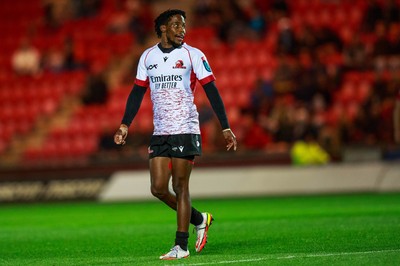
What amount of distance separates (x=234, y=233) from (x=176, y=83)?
3299 millimetres

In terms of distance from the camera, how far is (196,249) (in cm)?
1021

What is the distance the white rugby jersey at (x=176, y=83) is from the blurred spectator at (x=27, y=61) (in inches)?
843

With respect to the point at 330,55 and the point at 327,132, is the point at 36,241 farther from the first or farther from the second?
the point at 330,55

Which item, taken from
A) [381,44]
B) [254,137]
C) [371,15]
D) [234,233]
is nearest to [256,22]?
[371,15]

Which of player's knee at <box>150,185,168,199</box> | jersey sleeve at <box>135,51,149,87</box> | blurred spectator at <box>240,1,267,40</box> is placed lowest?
player's knee at <box>150,185,168,199</box>

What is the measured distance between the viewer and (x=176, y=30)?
32.6ft

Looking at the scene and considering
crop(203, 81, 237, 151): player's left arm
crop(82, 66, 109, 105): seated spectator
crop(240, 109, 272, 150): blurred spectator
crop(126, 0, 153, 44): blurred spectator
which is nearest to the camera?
crop(203, 81, 237, 151): player's left arm

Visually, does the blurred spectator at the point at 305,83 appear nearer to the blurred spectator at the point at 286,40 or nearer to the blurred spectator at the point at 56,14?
the blurred spectator at the point at 286,40

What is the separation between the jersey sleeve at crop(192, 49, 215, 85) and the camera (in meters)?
9.90

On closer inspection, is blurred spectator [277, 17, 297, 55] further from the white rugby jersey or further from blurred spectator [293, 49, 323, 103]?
the white rugby jersey

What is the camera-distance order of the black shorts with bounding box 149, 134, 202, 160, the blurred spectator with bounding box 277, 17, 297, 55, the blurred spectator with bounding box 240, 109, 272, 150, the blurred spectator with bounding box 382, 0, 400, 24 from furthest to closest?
the blurred spectator with bounding box 277, 17, 297, 55 → the blurred spectator with bounding box 382, 0, 400, 24 → the blurred spectator with bounding box 240, 109, 272, 150 → the black shorts with bounding box 149, 134, 202, 160

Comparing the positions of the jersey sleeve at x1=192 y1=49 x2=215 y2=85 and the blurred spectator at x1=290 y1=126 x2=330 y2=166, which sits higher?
the jersey sleeve at x1=192 y1=49 x2=215 y2=85

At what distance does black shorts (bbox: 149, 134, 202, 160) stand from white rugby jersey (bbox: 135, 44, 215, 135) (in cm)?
6

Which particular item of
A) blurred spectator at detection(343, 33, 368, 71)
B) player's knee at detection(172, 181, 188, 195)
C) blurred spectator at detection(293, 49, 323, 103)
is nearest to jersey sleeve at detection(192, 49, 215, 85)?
Result: player's knee at detection(172, 181, 188, 195)
